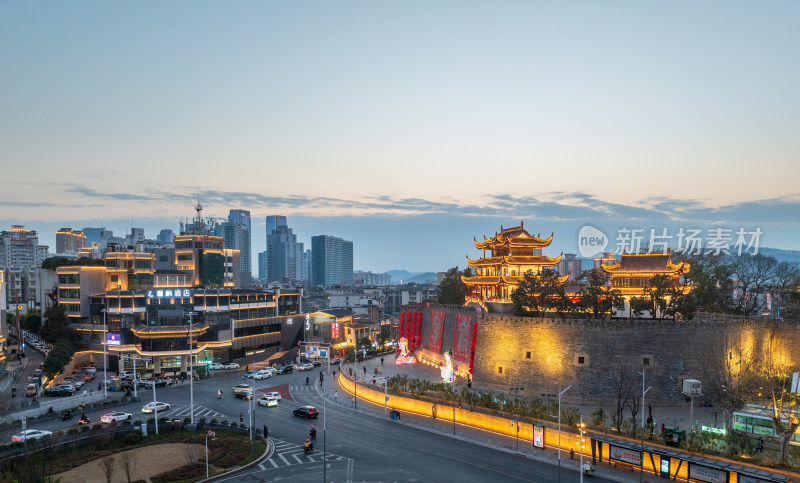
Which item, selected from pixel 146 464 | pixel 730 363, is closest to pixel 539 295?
pixel 730 363

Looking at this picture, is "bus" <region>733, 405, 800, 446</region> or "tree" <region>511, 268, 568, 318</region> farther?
"tree" <region>511, 268, 568, 318</region>

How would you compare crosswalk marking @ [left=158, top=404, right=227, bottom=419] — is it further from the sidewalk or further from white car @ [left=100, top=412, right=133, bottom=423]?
the sidewalk

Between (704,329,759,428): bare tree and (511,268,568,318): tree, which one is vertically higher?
(511,268,568,318): tree

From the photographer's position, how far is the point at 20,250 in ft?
601

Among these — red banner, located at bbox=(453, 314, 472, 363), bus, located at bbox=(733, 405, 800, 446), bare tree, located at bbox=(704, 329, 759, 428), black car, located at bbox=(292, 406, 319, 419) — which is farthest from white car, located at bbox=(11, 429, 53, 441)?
bare tree, located at bbox=(704, 329, 759, 428)

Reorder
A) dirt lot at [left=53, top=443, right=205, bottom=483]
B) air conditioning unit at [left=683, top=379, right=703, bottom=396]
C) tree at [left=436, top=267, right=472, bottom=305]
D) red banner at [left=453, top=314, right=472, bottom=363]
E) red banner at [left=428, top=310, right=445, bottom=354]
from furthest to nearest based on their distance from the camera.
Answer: tree at [left=436, top=267, right=472, bottom=305] < red banner at [left=428, top=310, right=445, bottom=354] < red banner at [left=453, top=314, right=472, bottom=363] < air conditioning unit at [left=683, top=379, right=703, bottom=396] < dirt lot at [left=53, top=443, right=205, bottom=483]

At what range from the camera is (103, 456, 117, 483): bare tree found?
3072cm

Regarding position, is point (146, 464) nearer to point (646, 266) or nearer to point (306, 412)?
point (306, 412)

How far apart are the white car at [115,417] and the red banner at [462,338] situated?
111ft

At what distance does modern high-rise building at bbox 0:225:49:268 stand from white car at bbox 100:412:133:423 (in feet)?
515

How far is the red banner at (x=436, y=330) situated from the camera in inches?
2820

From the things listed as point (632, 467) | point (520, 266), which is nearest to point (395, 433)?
point (632, 467)

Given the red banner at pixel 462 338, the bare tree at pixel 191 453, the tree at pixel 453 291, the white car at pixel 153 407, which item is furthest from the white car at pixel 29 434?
the tree at pixel 453 291

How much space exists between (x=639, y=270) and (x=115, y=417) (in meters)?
55.7
